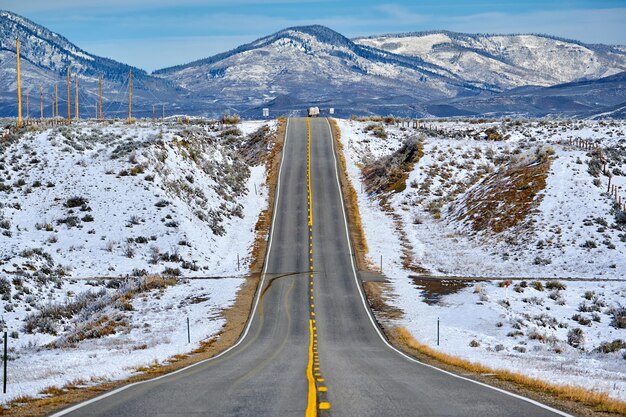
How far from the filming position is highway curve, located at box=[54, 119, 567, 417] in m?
11.9

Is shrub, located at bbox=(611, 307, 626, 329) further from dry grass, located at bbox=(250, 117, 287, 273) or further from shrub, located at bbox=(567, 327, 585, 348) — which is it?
dry grass, located at bbox=(250, 117, 287, 273)

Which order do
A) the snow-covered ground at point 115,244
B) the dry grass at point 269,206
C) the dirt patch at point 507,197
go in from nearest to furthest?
the snow-covered ground at point 115,244, the dry grass at point 269,206, the dirt patch at point 507,197

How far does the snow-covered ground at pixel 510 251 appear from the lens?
85.4 ft

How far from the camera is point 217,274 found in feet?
144

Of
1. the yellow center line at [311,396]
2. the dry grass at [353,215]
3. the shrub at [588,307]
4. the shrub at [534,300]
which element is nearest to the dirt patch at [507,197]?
the dry grass at [353,215]

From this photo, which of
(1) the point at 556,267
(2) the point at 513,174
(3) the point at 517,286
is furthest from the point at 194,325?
(2) the point at 513,174

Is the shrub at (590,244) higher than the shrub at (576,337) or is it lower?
higher

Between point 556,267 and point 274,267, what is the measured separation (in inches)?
746

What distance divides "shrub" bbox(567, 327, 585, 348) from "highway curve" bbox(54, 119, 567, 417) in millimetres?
8016

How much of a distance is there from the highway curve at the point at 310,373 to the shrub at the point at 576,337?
802 cm

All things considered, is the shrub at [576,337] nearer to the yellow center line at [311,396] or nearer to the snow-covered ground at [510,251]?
the snow-covered ground at [510,251]

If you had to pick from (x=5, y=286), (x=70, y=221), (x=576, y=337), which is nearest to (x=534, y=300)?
(x=576, y=337)

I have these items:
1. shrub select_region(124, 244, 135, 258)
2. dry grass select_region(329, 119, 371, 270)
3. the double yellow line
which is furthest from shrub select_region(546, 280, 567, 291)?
shrub select_region(124, 244, 135, 258)

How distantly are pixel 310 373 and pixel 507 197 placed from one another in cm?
4008
